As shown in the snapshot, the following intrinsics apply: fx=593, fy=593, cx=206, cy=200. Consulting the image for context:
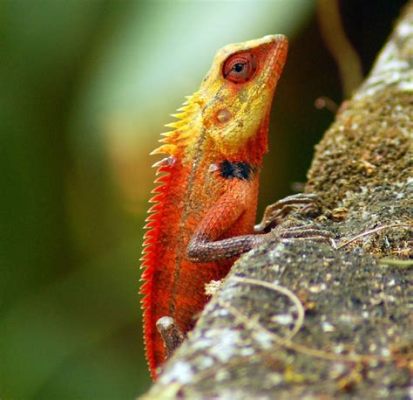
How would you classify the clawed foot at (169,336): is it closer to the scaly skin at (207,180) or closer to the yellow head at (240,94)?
the scaly skin at (207,180)

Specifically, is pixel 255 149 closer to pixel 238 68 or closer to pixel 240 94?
pixel 240 94

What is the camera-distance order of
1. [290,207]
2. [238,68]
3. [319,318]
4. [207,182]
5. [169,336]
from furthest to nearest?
[238,68], [207,182], [290,207], [169,336], [319,318]

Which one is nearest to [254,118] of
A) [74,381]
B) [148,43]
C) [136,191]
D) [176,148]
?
[176,148]

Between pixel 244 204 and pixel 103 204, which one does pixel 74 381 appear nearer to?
pixel 103 204

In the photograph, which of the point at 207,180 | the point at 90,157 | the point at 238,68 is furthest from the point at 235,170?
the point at 90,157

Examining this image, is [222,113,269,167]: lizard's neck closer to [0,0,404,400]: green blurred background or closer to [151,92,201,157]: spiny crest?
[151,92,201,157]: spiny crest

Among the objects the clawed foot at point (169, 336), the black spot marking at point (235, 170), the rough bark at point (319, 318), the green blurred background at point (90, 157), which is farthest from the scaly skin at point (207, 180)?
the green blurred background at point (90, 157)
